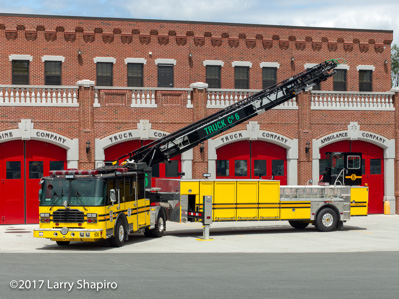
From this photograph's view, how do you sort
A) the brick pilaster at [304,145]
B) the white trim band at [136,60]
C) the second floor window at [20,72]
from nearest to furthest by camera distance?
1. the brick pilaster at [304,145]
2. the second floor window at [20,72]
3. the white trim band at [136,60]

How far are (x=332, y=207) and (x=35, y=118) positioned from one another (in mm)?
14210

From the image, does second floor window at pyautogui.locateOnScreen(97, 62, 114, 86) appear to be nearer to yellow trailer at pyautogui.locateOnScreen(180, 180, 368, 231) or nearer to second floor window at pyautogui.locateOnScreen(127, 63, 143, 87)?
second floor window at pyautogui.locateOnScreen(127, 63, 143, 87)

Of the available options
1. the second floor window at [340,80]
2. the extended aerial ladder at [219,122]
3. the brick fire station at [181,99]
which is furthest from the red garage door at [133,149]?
the second floor window at [340,80]

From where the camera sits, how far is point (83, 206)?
66.1 feet

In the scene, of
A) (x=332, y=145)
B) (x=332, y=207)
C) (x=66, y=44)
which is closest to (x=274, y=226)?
(x=332, y=207)

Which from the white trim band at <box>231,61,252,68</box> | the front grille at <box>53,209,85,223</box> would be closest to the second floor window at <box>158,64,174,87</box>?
the white trim band at <box>231,61,252,68</box>

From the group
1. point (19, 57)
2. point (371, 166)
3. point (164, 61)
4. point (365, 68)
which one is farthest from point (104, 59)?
point (371, 166)

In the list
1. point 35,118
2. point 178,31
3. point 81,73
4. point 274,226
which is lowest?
point 274,226

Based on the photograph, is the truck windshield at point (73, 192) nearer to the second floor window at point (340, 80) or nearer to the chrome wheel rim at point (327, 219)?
the chrome wheel rim at point (327, 219)

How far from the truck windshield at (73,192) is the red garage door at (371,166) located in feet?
57.2

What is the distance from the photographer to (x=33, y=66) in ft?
112

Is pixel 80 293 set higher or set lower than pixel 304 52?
lower

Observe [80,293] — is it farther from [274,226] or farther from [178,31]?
[178,31]

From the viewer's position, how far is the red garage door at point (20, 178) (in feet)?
98.8
